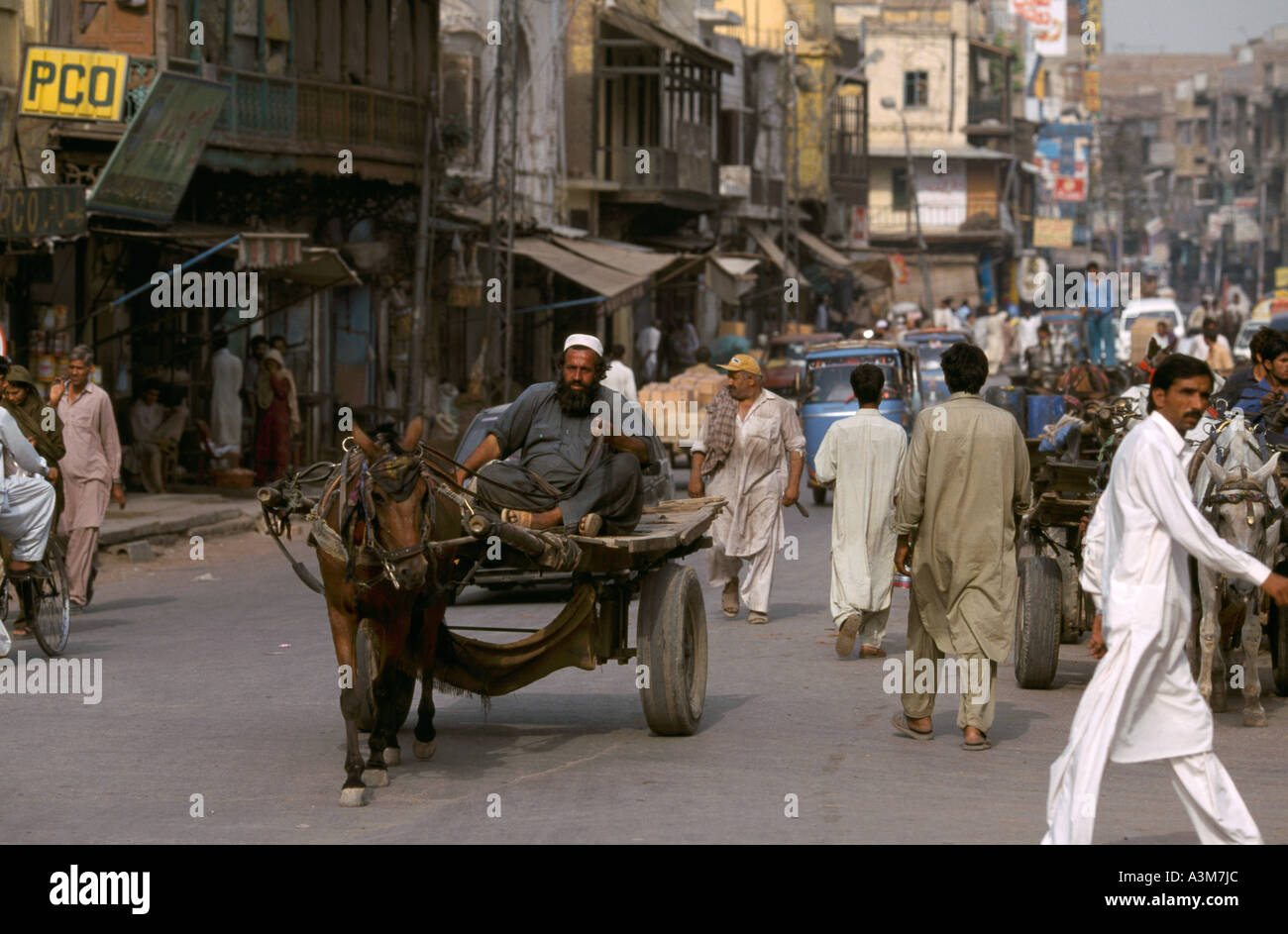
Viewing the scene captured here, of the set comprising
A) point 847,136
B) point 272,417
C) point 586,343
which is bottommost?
point 272,417

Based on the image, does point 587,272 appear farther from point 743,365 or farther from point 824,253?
point 824,253

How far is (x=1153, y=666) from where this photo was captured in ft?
20.7

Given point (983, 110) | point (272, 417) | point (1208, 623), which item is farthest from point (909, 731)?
point (983, 110)

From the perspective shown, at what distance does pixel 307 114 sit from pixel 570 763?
18.7 m

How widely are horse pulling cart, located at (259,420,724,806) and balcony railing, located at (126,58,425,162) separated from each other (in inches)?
Result: 586

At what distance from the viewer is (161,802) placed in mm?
7809

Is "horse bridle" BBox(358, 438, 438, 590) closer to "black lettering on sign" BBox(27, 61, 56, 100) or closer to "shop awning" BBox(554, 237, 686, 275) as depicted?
"black lettering on sign" BBox(27, 61, 56, 100)

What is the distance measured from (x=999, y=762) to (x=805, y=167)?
5512 cm

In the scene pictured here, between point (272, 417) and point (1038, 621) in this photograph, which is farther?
point (272, 417)

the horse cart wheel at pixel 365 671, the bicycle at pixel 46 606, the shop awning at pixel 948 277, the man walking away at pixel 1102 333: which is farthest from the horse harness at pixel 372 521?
the shop awning at pixel 948 277

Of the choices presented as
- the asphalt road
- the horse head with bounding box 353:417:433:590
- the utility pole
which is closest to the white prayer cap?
the horse head with bounding box 353:417:433:590

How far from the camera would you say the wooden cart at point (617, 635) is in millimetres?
8750

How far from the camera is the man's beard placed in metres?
9.25
